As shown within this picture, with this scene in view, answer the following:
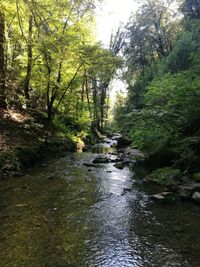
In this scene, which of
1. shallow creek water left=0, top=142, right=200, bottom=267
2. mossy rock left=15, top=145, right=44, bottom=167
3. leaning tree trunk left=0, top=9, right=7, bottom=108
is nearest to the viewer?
shallow creek water left=0, top=142, right=200, bottom=267

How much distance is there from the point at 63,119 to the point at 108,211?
17.2 metres

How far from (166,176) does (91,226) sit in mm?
4804

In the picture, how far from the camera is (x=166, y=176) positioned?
10258mm

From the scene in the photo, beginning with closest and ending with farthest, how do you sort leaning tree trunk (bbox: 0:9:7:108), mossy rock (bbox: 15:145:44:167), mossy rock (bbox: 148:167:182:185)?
mossy rock (bbox: 148:167:182:185) < mossy rock (bbox: 15:145:44:167) < leaning tree trunk (bbox: 0:9:7:108)

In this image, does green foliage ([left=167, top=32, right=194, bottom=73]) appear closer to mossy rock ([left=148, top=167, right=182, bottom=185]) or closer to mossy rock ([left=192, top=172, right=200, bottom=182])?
mossy rock ([left=148, top=167, right=182, bottom=185])

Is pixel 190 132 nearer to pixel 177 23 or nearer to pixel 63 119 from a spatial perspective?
pixel 63 119

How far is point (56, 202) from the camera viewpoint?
780 cm

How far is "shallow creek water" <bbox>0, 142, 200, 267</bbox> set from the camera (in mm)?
4816

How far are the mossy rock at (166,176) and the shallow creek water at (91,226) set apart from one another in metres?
0.69

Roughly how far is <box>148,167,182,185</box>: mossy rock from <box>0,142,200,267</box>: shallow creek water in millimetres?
694

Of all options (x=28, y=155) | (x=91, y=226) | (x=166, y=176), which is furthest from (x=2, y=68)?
(x=91, y=226)

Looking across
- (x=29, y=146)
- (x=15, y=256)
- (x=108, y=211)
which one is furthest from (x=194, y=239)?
(x=29, y=146)

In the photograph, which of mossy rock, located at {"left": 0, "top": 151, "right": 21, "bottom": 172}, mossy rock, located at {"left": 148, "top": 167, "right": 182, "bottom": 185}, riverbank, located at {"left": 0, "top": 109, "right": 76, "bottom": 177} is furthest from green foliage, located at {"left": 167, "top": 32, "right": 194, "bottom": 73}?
mossy rock, located at {"left": 0, "top": 151, "right": 21, "bottom": 172}

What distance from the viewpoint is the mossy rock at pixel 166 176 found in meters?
9.84
